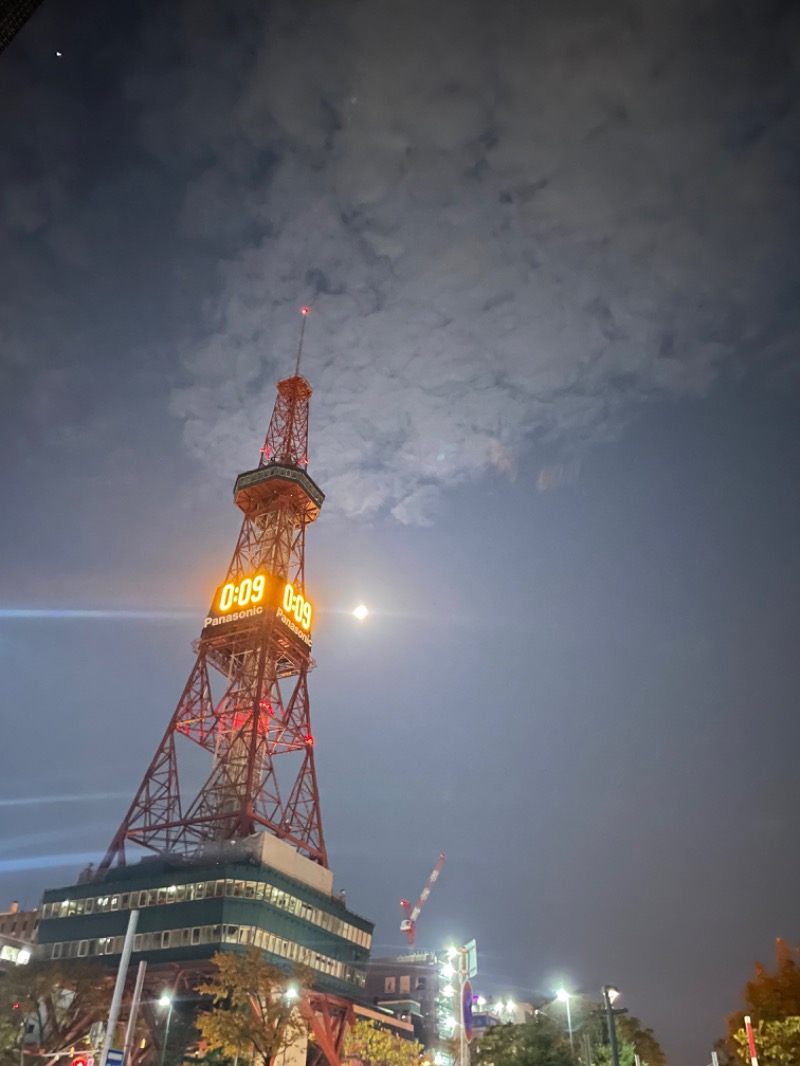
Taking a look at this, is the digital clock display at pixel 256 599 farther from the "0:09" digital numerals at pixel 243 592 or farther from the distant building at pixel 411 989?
the distant building at pixel 411 989

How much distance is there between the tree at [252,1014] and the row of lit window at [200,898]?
16.0m

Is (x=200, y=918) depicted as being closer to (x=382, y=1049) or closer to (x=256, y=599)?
(x=382, y=1049)

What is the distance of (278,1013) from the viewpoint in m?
48.1

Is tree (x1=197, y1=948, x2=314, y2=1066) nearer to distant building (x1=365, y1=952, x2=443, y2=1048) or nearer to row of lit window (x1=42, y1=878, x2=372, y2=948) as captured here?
row of lit window (x1=42, y1=878, x2=372, y2=948)

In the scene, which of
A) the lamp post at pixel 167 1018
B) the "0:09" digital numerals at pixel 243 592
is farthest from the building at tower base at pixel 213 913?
the "0:09" digital numerals at pixel 243 592

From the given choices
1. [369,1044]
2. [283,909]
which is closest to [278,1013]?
[369,1044]

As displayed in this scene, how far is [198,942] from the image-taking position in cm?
7062

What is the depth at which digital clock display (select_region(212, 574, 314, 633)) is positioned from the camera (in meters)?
97.2

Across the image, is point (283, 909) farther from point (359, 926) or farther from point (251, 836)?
point (359, 926)

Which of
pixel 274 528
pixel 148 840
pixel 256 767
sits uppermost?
pixel 274 528

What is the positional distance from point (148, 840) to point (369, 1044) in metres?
31.5

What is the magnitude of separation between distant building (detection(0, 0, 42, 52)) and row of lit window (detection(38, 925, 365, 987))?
66.1 metres

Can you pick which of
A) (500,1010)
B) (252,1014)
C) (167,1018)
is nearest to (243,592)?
(167,1018)

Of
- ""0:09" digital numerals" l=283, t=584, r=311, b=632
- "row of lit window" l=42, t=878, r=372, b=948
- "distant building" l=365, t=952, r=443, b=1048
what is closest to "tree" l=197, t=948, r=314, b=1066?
"row of lit window" l=42, t=878, r=372, b=948
